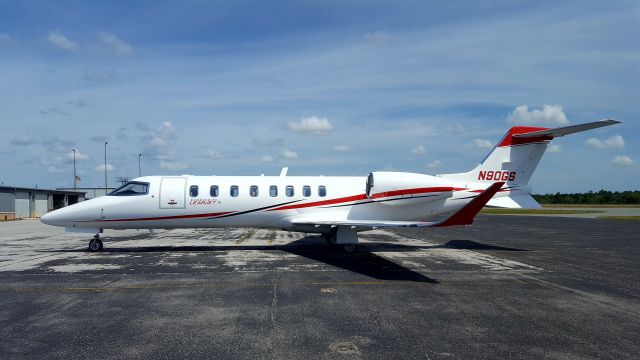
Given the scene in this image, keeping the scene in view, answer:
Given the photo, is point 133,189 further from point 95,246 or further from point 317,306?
point 317,306

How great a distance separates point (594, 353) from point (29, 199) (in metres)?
60.6

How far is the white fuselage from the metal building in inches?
1514

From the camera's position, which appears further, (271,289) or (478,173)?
(478,173)

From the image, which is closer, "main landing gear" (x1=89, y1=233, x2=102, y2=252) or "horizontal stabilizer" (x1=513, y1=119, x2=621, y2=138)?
"horizontal stabilizer" (x1=513, y1=119, x2=621, y2=138)

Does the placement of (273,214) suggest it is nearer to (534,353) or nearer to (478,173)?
(478,173)

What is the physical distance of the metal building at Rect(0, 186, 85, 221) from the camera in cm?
4741

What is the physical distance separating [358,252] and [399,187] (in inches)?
108

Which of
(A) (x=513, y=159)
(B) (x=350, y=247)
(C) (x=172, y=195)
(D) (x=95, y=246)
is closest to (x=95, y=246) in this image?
(D) (x=95, y=246)

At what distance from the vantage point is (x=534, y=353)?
572 centimetres

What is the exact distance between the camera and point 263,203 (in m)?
15.6

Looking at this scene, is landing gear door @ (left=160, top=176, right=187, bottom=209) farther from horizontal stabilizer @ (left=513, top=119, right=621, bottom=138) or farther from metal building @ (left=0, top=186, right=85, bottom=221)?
metal building @ (left=0, top=186, right=85, bottom=221)

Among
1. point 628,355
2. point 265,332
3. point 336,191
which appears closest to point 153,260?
point 336,191

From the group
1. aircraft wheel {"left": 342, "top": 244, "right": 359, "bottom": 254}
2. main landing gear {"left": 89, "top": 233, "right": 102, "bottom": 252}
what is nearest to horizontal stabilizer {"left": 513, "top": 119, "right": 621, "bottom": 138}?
aircraft wheel {"left": 342, "top": 244, "right": 359, "bottom": 254}

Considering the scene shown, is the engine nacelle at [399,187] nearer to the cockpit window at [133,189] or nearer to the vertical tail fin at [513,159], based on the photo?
the vertical tail fin at [513,159]
